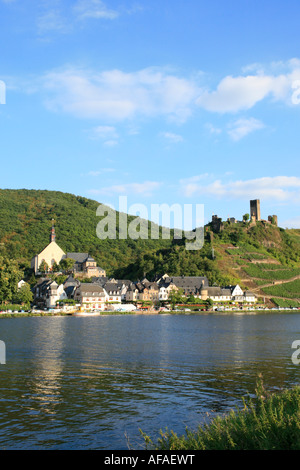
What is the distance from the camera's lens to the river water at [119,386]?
17.7 metres

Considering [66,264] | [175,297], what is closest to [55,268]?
[66,264]

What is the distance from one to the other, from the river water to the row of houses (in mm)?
78450

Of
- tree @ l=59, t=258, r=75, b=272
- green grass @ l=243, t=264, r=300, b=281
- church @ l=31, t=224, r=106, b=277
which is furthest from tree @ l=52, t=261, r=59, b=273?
green grass @ l=243, t=264, r=300, b=281

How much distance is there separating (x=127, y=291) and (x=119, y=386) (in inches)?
4631

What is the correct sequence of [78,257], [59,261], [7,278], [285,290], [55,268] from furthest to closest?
[78,257] < [59,261] < [55,268] < [285,290] < [7,278]

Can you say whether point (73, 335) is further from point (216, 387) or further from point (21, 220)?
point (21, 220)

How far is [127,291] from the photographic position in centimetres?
14238

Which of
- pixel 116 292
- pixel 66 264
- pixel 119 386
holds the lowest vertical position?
pixel 119 386

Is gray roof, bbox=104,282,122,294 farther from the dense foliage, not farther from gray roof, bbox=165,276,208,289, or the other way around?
the dense foliage

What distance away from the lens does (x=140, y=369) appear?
3086 centimetres

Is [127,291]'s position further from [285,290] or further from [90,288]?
[285,290]

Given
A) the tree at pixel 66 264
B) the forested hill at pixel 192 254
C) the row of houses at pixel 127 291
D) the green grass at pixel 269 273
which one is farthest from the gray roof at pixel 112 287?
the green grass at pixel 269 273

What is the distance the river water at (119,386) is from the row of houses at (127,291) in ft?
257

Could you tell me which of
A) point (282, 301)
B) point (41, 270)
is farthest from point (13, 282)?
point (282, 301)
